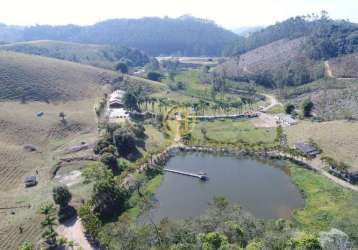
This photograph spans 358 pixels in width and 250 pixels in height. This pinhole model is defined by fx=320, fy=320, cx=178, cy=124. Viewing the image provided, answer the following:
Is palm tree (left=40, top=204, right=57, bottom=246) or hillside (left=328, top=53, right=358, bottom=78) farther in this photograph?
hillside (left=328, top=53, right=358, bottom=78)

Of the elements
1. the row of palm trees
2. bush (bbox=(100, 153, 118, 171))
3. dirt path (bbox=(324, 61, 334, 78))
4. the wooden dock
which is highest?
dirt path (bbox=(324, 61, 334, 78))

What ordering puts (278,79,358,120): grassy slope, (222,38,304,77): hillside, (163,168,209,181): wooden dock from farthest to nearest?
(222,38,304,77): hillside < (278,79,358,120): grassy slope < (163,168,209,181): wooden dock

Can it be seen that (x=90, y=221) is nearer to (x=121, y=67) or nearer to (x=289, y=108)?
(x=289, y=108)

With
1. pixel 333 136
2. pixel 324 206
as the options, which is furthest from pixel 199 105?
pixel 324 206

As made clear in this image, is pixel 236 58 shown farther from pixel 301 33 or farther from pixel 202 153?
pixel 202 153

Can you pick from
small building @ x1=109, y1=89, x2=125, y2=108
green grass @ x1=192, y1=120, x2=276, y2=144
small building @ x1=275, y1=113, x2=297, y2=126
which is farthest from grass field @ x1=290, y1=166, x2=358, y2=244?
small building @ x1=109, y1=89, x2=125, y2=108

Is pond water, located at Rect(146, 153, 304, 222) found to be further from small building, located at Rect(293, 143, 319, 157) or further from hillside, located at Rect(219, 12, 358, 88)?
hillside, located at Rect(219, 12, 358, 88)
